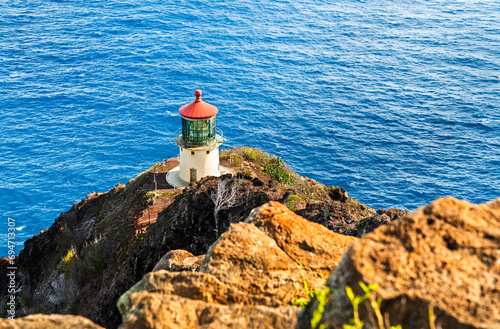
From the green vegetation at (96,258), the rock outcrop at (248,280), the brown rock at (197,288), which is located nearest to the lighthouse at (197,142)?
the green vegetation at (96,258)

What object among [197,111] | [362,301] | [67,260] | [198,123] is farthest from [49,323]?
[198,123]

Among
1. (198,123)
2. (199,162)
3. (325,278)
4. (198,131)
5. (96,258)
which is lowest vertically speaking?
(96,258)

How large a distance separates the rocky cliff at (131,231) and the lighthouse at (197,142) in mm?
2022

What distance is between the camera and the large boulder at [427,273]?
6.57 m

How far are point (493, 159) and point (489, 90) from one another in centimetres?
2105

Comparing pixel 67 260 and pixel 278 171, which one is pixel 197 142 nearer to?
pixel 278 171

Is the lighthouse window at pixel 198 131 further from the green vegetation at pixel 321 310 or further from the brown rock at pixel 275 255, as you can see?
the green vegetation at pixel 321 310

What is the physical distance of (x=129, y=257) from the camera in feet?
88.8

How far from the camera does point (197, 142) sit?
117 ft

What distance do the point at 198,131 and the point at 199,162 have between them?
2351 mm

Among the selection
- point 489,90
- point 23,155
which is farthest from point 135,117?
point 489,90

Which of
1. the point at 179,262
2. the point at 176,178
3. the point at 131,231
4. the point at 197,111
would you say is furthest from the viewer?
the point at 176,178

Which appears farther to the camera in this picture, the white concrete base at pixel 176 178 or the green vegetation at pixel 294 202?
the white concrete base at pixel 176 178

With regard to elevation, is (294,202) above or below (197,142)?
below
